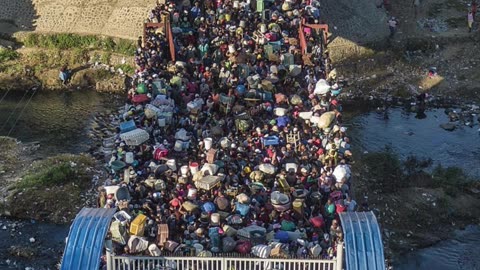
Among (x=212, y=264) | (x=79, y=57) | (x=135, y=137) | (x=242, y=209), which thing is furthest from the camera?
(x=79, y=57)

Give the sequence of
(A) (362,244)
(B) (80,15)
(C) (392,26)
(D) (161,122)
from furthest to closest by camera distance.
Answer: (B) (80,15) → (C) (392,26) → (D) (161,122) → (A) (362,244)

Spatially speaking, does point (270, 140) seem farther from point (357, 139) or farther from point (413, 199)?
point (357, 139)

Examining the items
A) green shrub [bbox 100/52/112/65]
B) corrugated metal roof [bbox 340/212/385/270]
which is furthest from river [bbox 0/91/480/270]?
corrugated metal roof [bbox 340/212/385/270]

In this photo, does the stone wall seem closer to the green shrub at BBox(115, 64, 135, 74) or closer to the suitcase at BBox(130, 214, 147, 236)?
the green shrub at BBox(115, 64, 135, 74)

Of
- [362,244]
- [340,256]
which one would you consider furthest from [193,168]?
[362,244]

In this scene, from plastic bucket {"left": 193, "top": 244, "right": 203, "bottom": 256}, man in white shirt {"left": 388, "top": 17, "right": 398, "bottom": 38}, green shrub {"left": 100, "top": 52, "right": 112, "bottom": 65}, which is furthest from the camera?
man in white shirt {"left": 388, "top": 17, "right": 398, "bottom": 38}

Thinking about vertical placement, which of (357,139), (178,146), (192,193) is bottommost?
(357,139)
